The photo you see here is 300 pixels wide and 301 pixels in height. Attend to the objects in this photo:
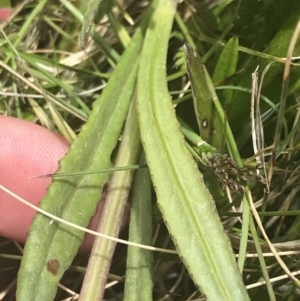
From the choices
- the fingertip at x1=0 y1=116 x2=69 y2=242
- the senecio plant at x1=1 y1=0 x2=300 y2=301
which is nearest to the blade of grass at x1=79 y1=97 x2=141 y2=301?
the senecio plant at x1=1 y1=0 x2=300 y2=301

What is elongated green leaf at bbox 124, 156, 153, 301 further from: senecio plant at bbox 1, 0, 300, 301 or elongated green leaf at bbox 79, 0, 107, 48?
elongated green leaf at bbox 79, 0, 107, 48

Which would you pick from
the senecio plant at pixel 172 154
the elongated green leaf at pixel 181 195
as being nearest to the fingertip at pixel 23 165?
the senecio plant at pixel 172 154

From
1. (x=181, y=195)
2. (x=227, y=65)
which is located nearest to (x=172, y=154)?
(x=181, y=195)

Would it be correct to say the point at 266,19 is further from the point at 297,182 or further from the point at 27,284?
the point at 27,284

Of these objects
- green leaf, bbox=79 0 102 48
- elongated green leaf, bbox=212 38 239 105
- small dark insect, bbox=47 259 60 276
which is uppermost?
green leaf, bbox=79 0 102 48

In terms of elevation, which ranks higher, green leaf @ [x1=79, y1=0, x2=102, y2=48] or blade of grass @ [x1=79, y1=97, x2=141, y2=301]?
green leaf @ [x1=79, y1=0, x2=102, y2=48]
